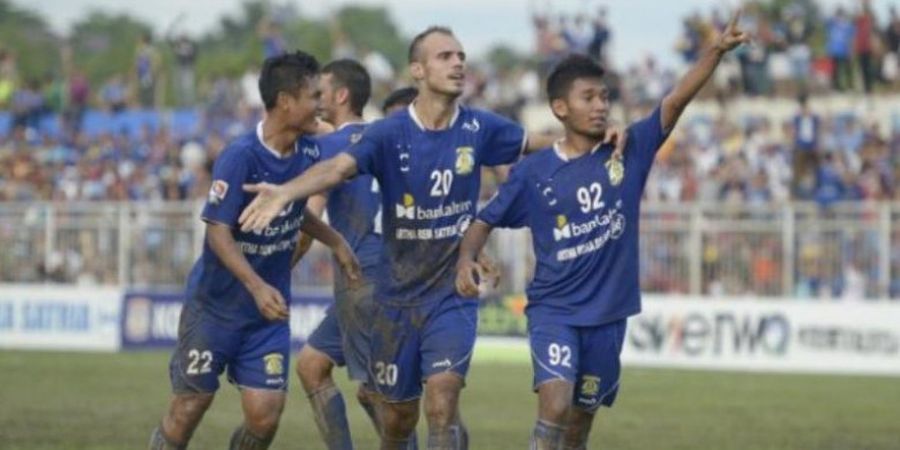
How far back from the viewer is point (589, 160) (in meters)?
12.2

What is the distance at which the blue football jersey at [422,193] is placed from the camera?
12336 mm

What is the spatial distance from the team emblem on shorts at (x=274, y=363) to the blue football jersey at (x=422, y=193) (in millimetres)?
729

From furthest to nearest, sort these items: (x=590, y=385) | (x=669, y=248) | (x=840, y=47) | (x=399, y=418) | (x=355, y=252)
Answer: (x=840, y=47) → (x=669, y=248) → (x=355, y=252) → (x=399, y=418) → (x=590, y=385)

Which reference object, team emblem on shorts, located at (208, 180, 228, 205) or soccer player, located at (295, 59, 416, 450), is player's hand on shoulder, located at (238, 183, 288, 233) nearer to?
team emblem on shorts, located at (208, 180, 228, 205)

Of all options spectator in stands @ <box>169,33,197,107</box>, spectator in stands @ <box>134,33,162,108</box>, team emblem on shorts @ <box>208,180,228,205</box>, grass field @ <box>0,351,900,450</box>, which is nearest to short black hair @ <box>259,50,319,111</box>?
team emblem on shorts @ <box>208,180,228,205</box>

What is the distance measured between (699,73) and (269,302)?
279 cm

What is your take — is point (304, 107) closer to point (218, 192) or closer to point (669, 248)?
point (218, 192)

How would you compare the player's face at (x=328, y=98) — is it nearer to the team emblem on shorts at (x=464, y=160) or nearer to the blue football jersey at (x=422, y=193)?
the blue football jersey at (x=422, y=193)

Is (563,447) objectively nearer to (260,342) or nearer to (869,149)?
(260,342)

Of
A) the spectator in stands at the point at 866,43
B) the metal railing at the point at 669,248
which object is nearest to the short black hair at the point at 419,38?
the metal railing at the point at 669,248

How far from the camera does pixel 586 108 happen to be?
12219 millimetres

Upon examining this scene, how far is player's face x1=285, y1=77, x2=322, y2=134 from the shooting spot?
12.4m

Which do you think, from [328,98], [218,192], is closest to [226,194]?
[218,192]

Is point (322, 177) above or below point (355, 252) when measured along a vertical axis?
above
